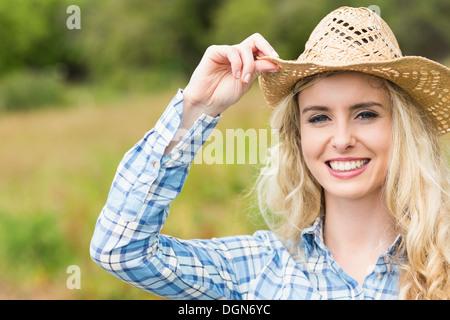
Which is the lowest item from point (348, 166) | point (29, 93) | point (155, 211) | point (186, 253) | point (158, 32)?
point (186, 253)

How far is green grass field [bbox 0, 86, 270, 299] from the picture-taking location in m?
4.27

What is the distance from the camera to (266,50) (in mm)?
1739

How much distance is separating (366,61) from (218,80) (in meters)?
0.46

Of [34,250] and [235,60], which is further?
[34,250]

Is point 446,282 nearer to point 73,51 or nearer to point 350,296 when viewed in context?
point 350,296

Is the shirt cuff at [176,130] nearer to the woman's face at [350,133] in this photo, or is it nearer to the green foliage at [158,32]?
the woman's face at [350,133]

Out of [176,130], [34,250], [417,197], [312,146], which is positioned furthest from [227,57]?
[34,250]

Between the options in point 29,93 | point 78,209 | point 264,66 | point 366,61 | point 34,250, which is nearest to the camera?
point 366,61

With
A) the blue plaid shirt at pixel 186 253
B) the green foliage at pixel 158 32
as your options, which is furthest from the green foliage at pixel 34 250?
the green foliage at pixel 158 32

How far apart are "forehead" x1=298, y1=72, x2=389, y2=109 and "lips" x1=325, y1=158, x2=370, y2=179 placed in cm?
17

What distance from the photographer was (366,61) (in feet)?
5.47

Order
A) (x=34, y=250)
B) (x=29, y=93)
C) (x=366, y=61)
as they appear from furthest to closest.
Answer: (x=29, y=93) → (x=34, y=250) → (x=366, y=61)

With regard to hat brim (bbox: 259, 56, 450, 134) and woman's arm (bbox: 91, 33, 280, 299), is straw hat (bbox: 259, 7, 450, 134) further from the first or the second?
woman's arm (bbox: 91, 33, 280, 299)

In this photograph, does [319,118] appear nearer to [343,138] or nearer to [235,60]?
[343,138]
